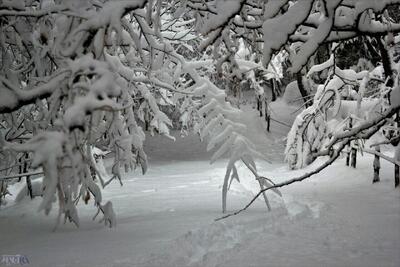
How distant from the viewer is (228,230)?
5461 millimetres

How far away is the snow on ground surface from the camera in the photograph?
4371mm

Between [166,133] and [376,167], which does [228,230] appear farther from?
[376,167]

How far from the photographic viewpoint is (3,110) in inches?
90.7

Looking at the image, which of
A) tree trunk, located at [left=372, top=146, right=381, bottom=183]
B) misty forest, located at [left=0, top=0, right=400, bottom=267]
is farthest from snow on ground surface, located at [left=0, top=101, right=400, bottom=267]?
tree trunk, located at [left=372, top=146, right=381, bottom=183]

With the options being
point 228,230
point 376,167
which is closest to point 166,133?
point 228,230

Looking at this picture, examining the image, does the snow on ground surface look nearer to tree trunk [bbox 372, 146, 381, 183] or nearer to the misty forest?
the misty forest

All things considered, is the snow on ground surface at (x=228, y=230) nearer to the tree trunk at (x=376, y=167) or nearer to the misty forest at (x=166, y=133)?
the misty forest at (x=166, y=133)

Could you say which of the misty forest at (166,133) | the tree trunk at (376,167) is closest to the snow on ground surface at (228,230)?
the misty forest at (166,133)

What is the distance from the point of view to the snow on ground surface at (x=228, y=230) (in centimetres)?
437

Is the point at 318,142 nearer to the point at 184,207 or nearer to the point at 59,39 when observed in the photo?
the point at 184,207

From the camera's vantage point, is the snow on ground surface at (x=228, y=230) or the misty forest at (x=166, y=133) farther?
the snow on ground surface at (x=228, y=230)

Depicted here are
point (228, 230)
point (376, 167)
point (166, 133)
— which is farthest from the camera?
point (376, 167)

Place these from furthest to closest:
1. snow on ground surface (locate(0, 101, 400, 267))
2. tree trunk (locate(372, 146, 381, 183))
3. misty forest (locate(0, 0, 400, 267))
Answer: tree trunk (locate(372, 146, 381, 183)) < snow on ground surface (locate(0, 101, 400, 267)) < misty forest (locate(0, 0, 400, 267))

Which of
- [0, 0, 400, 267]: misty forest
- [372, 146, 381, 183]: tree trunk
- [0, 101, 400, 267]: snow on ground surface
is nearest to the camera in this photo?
[0, 0, 400, 267]: misty forest
